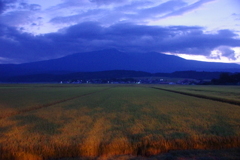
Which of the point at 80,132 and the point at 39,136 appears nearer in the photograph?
the point at 39,136

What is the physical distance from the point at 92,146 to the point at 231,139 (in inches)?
202

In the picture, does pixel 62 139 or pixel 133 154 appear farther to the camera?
pixel 62 139

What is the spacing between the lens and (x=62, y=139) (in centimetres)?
830

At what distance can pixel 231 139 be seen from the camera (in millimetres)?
8492

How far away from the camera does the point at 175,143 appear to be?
8203 millimetres

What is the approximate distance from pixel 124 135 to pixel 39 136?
3.26 metres

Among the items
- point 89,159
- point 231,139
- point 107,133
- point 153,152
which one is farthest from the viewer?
point 107,133

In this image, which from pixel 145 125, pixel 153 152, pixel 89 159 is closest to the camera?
pixel 89 159

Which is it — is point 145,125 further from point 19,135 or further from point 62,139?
point 19,135

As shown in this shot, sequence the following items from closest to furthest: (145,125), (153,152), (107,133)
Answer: (153,152)
(107,133)
(145,125)

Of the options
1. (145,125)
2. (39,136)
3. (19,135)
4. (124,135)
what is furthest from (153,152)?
(19,135)

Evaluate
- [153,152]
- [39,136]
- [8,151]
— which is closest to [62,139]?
[39,136]

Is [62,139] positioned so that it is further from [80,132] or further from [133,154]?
[133,154]

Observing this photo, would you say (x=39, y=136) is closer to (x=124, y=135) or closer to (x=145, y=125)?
(x=124, y=135)
